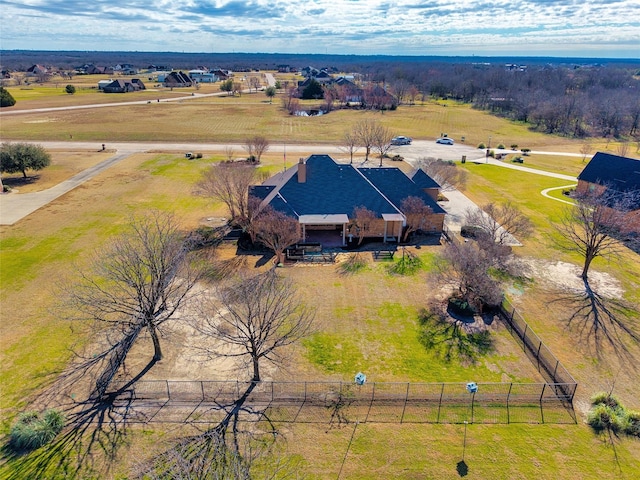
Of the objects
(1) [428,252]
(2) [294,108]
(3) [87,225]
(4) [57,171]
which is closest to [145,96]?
(2) [294,108]

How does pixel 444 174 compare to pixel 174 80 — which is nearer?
pixel 444 174

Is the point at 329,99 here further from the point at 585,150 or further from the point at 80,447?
the point at 80,447

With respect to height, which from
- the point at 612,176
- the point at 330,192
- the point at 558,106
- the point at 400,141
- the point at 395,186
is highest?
the point at 558,106

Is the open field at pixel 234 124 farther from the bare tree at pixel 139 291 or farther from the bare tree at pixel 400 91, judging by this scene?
the bare tree at pixel 139 291

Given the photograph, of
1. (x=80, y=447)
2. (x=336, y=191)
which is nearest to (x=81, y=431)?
(x=80, y=447)

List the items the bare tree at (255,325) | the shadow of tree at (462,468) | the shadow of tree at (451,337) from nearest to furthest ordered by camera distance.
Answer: the shadow of tree at (462,468)
the bare tree at (255,325)
the shadow of tree at (451,337)

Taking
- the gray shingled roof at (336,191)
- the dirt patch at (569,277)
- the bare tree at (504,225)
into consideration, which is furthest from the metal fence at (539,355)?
the gray shingled roof at (336,191)

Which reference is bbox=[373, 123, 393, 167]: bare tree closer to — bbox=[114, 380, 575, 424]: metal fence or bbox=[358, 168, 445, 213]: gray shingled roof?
bbox=[358, 168, 445, 213]: gray shingled roof
